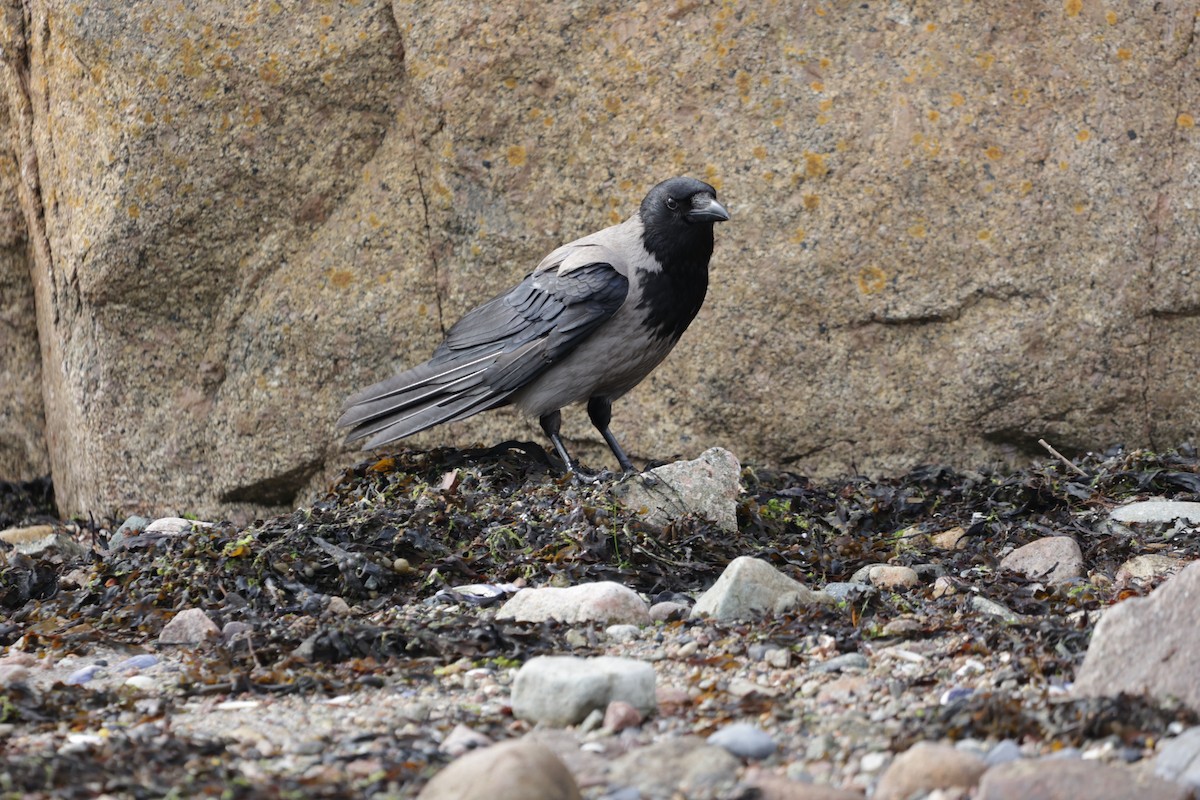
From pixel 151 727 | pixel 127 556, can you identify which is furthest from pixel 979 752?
pixel 127 556

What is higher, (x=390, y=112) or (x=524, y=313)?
(x=390, y=112)

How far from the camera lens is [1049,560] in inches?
197

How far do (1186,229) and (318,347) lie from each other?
14.3 ft

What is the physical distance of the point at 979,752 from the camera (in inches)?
117

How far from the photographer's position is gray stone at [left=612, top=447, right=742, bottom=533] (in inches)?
214

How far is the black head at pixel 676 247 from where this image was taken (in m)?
6.19

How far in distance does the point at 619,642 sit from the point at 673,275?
2.53 meters

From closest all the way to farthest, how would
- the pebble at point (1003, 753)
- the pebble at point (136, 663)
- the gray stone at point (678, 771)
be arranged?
the gray stone at point (678, 771) → the pebble at point (1003, 753) → the pebble at point (136, 663)

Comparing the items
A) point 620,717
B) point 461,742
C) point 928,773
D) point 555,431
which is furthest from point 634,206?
point 928,773

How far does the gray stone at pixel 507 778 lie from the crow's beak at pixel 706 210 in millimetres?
Result: 3828

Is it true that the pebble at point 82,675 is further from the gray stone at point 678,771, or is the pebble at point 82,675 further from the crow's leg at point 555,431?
the crow's leg at point 555,431

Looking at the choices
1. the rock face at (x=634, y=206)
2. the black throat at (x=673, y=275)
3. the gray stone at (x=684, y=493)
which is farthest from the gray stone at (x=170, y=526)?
the black throat at (x=673, y=275)

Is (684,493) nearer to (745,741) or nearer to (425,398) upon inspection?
(425,398)

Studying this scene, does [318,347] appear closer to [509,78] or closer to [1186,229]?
[509,78]
